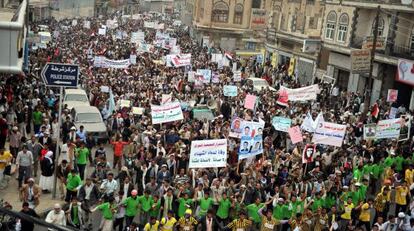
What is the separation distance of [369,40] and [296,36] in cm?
1760

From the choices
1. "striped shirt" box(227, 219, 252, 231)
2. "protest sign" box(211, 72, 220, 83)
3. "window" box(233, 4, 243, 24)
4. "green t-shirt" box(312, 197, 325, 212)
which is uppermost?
"window" box(233, 4, 243, 24)

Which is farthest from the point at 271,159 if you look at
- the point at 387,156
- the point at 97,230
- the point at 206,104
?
the point at 206,104

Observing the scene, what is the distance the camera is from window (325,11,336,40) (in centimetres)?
3993

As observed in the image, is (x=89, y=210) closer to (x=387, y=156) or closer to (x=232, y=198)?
(x=232, y=198)

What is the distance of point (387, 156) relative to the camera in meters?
17.5

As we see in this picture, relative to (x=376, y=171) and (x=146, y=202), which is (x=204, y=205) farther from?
(x=376, y=171)

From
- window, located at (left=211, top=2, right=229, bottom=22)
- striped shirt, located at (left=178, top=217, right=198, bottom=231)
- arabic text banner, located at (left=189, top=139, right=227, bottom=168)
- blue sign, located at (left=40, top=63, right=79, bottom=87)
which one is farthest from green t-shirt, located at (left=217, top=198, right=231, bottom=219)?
window, located at (left=211, top=2, right=229, bottom=22)

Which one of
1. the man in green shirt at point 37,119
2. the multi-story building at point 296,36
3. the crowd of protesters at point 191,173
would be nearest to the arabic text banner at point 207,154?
the crowd of protesters at point 191,173

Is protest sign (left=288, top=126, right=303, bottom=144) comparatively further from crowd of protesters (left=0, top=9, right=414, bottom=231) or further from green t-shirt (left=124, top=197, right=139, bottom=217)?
green t-shirt (left=124, top=197, right=139, bottom=217)

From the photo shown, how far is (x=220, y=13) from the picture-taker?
65.0 meters

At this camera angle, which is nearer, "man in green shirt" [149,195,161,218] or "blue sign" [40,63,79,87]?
"man in green shirt" [149,195,161,218]

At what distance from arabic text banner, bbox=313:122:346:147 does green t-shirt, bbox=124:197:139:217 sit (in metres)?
7.24

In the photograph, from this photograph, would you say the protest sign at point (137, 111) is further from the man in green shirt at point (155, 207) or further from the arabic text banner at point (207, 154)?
the man in green shirt at point (155, 207)

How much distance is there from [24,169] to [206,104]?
12076mm
